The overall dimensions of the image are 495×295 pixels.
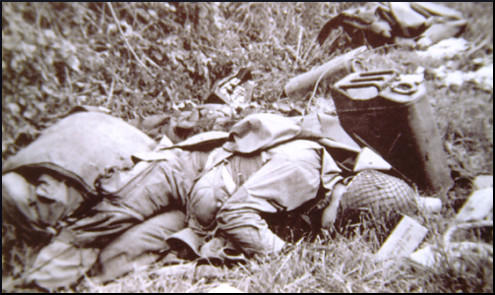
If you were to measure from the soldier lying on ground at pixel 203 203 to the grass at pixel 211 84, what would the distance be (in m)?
0.15

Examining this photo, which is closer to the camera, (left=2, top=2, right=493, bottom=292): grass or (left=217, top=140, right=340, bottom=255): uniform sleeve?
(left=2, top=2, right=493, bottom=292): grass

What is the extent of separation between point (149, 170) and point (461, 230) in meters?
2.12

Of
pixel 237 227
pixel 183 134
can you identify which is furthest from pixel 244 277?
pixel 183 134

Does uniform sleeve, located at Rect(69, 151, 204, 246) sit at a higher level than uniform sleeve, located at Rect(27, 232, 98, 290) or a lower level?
higher

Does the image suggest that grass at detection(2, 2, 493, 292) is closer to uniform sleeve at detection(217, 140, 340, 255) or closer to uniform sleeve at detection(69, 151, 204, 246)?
uniform sleeve at detection(217, 140, 340, 255)

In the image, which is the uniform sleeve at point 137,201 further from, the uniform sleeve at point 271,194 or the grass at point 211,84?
the uniform sleeve at point 271,194

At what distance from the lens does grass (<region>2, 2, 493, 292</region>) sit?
179 centimetres

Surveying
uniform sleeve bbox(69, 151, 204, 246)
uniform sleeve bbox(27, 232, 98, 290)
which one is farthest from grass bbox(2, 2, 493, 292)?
uniform sleeve bbox(69, 151, 204, 246)

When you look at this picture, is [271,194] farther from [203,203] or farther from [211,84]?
[211,84]

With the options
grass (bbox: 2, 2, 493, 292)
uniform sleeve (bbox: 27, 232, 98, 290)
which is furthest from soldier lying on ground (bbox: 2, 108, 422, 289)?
grass (bbox: 2, 2, 493, 292)

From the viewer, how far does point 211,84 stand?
3684 mm

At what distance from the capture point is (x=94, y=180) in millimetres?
2098

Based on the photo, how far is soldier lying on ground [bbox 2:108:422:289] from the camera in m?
1.94

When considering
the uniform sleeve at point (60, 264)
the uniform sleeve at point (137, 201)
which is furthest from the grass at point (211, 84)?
the uniform sleeve at point (137, 201)
